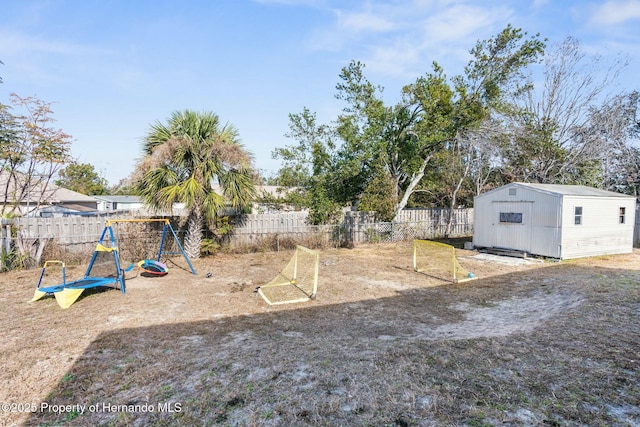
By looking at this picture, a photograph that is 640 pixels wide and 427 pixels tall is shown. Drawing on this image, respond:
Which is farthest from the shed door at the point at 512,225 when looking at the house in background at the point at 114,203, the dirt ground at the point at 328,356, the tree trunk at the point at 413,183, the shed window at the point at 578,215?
the house in background at the point at 114,203

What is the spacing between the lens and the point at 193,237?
35.2 ft

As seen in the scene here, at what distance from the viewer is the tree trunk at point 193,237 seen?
10.6 m

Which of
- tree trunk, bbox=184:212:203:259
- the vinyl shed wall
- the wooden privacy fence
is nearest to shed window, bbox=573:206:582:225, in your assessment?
the vinyl shed wall

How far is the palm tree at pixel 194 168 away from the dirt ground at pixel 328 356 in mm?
2951

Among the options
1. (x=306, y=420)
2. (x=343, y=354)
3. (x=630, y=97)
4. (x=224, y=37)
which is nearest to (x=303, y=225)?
(x=224, y=37)

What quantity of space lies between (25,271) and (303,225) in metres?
8.80

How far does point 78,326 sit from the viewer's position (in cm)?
511

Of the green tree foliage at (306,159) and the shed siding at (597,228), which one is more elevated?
the green tree foliage at (306,159)

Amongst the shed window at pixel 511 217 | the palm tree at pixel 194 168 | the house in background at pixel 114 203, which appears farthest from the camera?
the house in background at pixel 114 203

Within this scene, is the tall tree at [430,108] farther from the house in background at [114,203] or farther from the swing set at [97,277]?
the house in background at [114,203]

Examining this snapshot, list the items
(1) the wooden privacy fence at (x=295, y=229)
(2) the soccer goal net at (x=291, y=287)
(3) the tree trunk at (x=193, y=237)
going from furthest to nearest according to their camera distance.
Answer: (3) the tree trunk at (x=193, y=237), (1) the wooden privacy fence at (x=295, y=229), (2) the soccer goal net at (x=291, y=287)

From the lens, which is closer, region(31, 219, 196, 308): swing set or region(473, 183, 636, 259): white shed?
region(31, 219, 196, 308): swing set

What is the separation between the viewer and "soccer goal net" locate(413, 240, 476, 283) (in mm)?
8641

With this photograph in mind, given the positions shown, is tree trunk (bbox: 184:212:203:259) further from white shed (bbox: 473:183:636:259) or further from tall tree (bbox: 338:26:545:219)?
white shed (bbox: 473:183:636:259)
